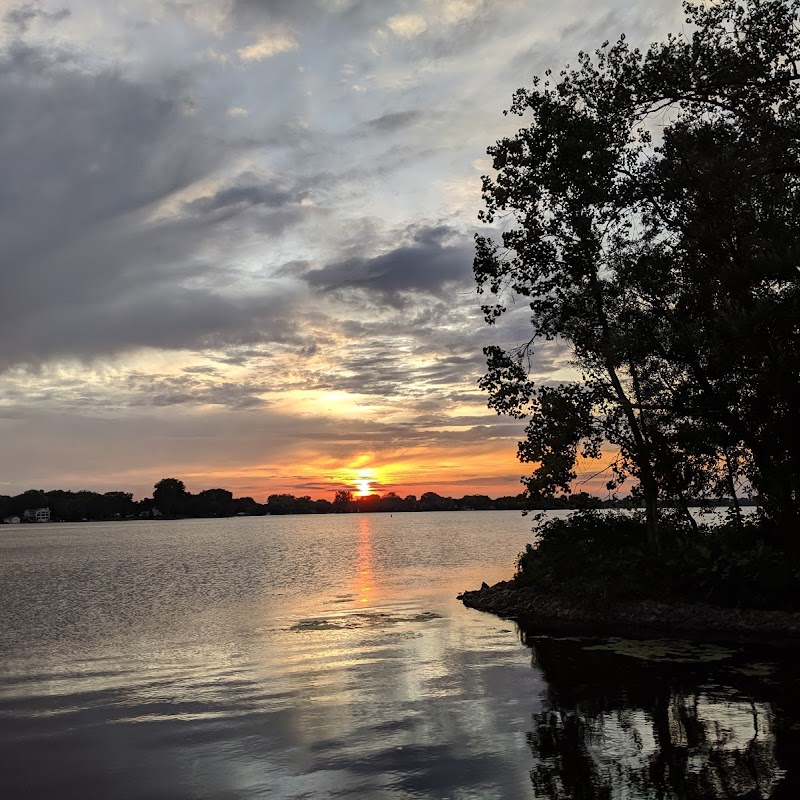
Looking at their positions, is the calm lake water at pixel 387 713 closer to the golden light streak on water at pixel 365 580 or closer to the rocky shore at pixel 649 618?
the rocky shore at pixel 649 618

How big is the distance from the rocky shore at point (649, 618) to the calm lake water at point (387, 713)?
1.73m

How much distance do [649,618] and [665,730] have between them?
12658mm

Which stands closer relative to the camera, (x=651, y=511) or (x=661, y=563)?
(x=661, y=563)

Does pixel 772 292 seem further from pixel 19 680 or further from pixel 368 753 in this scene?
pixel 19 680

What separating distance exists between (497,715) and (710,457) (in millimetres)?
15382

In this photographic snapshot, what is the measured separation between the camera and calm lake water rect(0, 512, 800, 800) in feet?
37.8

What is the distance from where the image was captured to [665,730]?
1355 centimetres

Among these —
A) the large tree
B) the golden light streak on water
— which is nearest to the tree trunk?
the large tree

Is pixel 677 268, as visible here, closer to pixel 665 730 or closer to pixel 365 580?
pixel 665 730

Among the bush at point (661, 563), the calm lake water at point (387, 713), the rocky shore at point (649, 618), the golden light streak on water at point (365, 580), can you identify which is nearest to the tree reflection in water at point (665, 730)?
the calm lake water at point (387, 713)

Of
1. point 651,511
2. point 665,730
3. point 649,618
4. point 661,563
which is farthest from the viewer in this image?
point 651,511

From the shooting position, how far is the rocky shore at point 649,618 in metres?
23.2

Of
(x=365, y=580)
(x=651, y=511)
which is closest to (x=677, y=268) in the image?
(x=651, y=511)

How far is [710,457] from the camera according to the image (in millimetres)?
26969
